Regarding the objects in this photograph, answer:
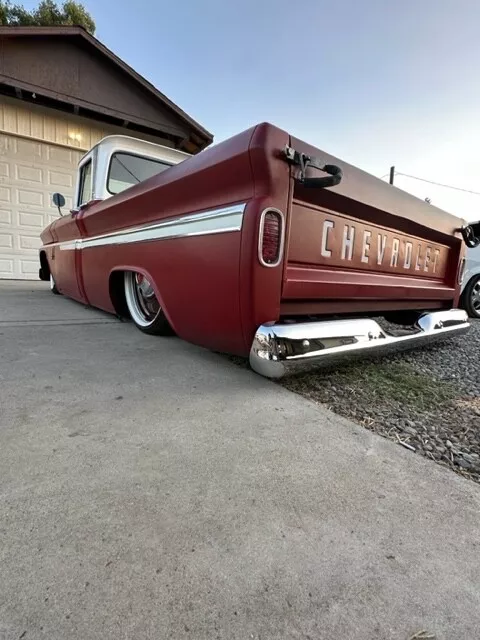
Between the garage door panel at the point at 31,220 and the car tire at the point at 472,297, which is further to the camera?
the garage door panel at the point at 31,220

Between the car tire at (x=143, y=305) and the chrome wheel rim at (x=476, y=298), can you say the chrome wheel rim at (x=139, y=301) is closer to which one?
the car tire at (x=143, y=305)

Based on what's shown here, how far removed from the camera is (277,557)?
2.78ft

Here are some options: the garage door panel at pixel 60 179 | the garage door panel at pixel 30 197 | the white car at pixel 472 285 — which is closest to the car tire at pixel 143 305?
the white car at pixel 472 285

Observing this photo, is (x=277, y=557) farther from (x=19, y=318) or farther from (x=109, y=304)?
(x=19, y=318)

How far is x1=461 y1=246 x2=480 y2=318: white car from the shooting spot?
4.82 metres

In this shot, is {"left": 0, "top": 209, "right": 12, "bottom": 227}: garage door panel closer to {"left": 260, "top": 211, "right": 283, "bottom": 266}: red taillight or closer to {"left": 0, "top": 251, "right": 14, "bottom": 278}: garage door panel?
{"left": 0, "top": 251, "right": 14, "bottom": 278}: garage door panel

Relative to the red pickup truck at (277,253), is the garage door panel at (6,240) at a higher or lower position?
higher

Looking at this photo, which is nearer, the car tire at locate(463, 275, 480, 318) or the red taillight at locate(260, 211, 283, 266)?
the red taillight at locate(260, 211, 283, 266)

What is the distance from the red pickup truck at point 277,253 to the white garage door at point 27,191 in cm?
624

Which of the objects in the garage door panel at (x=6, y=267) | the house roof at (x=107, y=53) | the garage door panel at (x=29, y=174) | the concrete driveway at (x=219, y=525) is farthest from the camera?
the garage door panel at (x=6, y=267)

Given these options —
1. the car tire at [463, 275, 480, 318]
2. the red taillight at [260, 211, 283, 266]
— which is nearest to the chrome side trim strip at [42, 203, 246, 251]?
the red taillight at [260, 211, 283, 266]

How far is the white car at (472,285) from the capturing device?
15.8 ft

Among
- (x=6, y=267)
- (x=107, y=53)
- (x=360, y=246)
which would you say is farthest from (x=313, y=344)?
(x=107, y=53)

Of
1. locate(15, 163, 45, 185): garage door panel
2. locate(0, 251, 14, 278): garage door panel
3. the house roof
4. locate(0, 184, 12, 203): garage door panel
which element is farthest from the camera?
locate(0, 251, 14, 278): garage door panel
